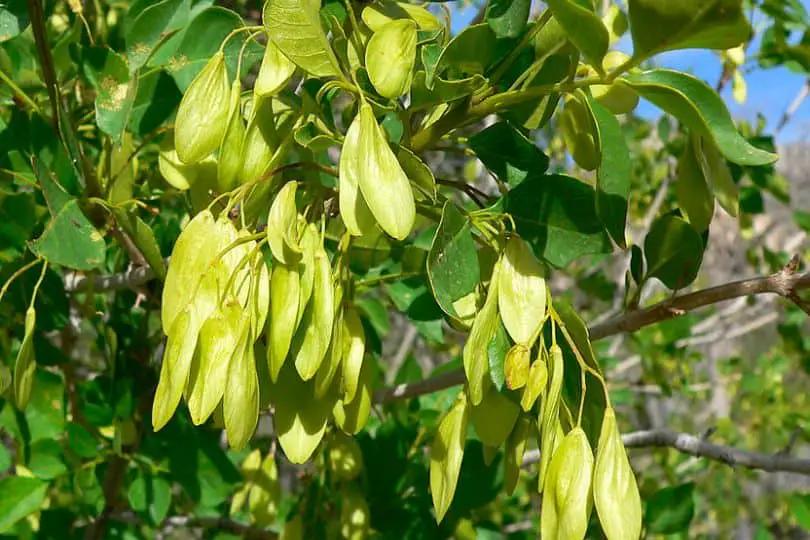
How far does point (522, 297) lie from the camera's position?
0.50 m

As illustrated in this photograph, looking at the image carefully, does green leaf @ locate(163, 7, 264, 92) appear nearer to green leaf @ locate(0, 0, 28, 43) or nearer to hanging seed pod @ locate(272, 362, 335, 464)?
green leaf @ locate(0, 0, 28, 43)

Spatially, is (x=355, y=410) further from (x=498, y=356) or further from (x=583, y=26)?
(x=583, y=26)

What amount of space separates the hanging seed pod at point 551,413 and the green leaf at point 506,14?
21 cm

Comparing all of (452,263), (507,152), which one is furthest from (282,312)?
(507,152)

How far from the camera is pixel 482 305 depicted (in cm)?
55

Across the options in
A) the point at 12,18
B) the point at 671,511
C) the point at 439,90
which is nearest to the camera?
the point at 439,90

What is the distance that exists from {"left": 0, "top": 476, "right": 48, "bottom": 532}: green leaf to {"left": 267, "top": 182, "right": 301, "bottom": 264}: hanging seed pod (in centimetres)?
53

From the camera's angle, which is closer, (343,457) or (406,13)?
(406,13)

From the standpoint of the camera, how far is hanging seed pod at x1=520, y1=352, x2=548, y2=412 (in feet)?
1.52

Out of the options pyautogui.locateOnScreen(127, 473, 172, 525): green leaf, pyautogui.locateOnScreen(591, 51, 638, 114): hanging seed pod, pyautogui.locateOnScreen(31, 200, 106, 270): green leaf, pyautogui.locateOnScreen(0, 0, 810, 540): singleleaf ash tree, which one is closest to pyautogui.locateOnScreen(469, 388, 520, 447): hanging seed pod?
pyautogui.locateOnScreen(0, 0, 810, 540): singleleaf ash tree

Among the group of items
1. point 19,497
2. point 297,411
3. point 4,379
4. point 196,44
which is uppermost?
point 196,44

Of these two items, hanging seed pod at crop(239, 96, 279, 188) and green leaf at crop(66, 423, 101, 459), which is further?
green leaf at crop(66, 423, 101, 459)

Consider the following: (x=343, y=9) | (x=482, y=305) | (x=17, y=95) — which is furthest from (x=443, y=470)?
(x=17, y=95)

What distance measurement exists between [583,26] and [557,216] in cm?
18
